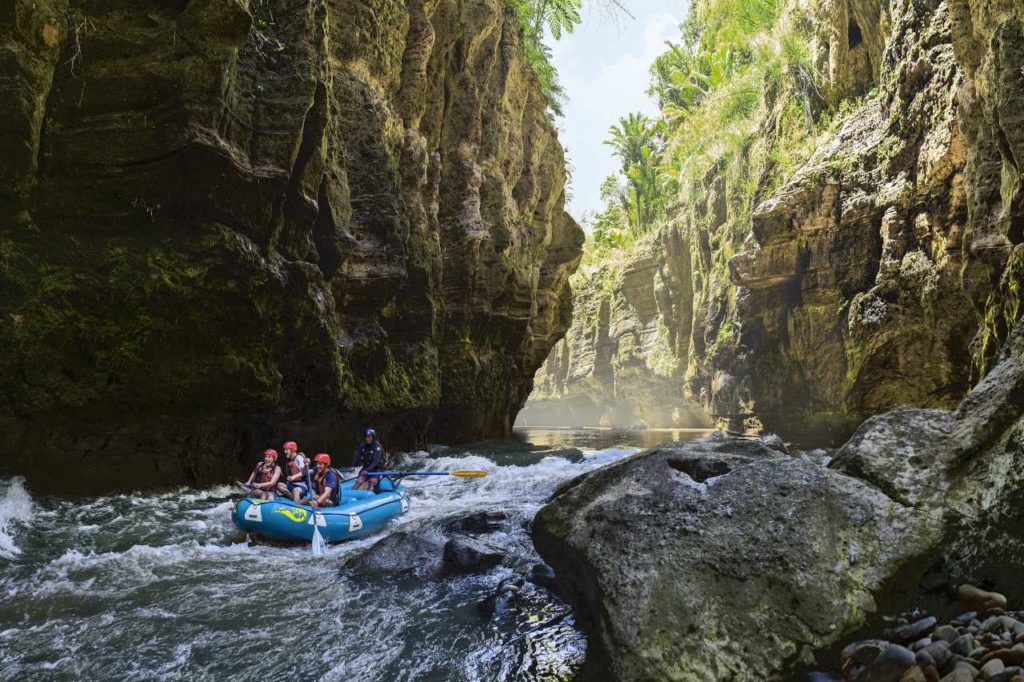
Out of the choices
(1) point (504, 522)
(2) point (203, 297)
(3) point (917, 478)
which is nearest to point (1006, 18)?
(3) point (917, 478)

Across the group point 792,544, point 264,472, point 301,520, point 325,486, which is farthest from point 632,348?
point 792,544

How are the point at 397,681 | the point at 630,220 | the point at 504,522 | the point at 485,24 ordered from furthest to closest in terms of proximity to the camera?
the point at 630,220
the point at 485,24
the point at 504,522
the point at 397,681

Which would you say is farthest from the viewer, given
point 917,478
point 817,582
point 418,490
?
point 418,490

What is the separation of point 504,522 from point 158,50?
766cm

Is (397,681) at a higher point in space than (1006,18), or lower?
lower

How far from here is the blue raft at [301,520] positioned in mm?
7262

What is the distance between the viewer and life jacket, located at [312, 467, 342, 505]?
8.51 metres

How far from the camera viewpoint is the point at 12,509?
776 cm

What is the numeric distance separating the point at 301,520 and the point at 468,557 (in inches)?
97.2

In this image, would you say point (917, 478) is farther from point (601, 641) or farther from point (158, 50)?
point (158, 50)

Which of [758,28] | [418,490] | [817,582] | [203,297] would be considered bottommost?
[418,490]

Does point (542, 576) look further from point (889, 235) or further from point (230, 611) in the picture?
point (889, 235)

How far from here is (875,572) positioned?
375cm

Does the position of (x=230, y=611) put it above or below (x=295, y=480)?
below
